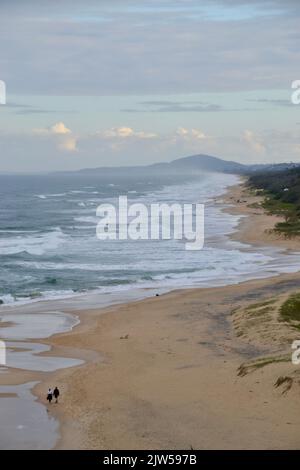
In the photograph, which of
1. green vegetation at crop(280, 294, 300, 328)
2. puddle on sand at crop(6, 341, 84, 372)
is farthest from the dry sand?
puddle on sand at crop(6, 341, 84, 372)

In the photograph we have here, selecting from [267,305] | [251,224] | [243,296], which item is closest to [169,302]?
[243,296]

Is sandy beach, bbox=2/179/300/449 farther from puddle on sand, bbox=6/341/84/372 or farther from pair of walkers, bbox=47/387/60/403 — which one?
puddle on sand, bbox=6/341/84/372

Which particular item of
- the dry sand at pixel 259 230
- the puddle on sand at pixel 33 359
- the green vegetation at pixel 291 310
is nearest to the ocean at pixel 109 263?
the dry sand at pixel 259 230

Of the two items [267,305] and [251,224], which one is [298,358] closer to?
[267,305]

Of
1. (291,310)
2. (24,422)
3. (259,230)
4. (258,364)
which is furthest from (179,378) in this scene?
(259,230)

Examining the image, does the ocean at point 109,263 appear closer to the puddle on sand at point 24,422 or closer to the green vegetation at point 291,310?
the green vegetation at point 291,310
